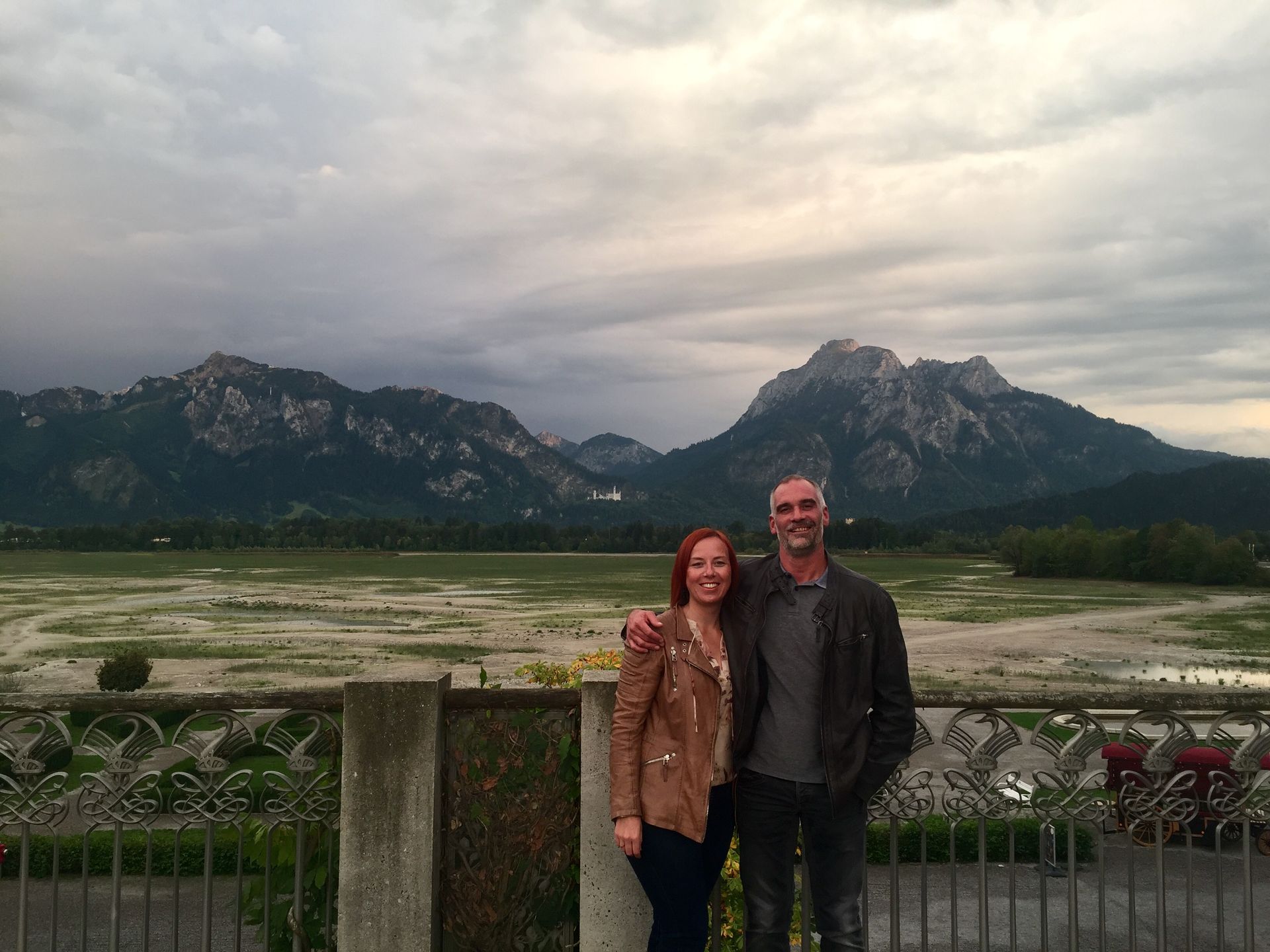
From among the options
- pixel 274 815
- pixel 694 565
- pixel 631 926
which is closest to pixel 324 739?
pixel 274 815

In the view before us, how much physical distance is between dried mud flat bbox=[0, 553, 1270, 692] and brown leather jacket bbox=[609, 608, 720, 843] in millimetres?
4021

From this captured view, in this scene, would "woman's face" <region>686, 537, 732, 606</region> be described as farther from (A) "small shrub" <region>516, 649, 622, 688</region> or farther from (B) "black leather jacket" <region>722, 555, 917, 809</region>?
(A) "small shrub" <region>516, 649, 622, 688</region>

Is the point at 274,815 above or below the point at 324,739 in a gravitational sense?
below

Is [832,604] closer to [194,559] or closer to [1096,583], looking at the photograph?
[1096,583]

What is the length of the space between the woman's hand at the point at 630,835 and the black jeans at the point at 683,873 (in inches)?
2.2

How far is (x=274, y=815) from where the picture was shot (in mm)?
4789

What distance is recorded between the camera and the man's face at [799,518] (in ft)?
13.7

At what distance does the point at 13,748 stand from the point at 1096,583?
413ft

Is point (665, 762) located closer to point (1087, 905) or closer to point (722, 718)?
point (722, 718)

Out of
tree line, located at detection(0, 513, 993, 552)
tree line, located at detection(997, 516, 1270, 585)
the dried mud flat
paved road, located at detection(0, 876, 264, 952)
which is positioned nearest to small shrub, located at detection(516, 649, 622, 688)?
the dried mud flat

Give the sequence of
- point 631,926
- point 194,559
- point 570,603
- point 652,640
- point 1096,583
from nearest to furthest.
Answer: point 652,640 < point 631,926 < point 570,603 < point 1096,583 < point 194,559

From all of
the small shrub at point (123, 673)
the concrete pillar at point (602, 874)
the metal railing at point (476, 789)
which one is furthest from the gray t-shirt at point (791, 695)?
the small shrub at point (123, 673)

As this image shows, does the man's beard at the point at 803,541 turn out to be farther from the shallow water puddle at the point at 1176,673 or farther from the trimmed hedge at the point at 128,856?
the shallow water puddle at the point at 1176,673

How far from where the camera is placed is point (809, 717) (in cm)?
405
